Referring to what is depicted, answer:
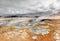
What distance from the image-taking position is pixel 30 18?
1.09 meters

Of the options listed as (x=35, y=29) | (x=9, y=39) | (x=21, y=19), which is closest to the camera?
(x=9, y=39)

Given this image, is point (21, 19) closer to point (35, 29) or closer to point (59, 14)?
point (35, 29)

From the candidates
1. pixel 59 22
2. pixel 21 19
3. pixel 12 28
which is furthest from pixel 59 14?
pixel 12 28

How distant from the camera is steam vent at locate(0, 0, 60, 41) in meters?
0.95

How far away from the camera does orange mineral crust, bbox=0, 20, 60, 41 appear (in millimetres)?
868

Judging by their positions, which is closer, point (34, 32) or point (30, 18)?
point (34, 32)

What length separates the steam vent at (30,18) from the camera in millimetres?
948

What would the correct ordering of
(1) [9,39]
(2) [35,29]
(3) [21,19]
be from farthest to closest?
(3) [21,19] < (2) [35,29] < (1) [9,39]

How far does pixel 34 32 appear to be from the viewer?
0.94m

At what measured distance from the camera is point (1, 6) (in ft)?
3.48

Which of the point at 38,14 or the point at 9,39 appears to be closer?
the point at 9,39

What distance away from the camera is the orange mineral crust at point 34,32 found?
2.85 feet

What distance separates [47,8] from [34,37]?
34 cm

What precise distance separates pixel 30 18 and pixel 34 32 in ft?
0.63
